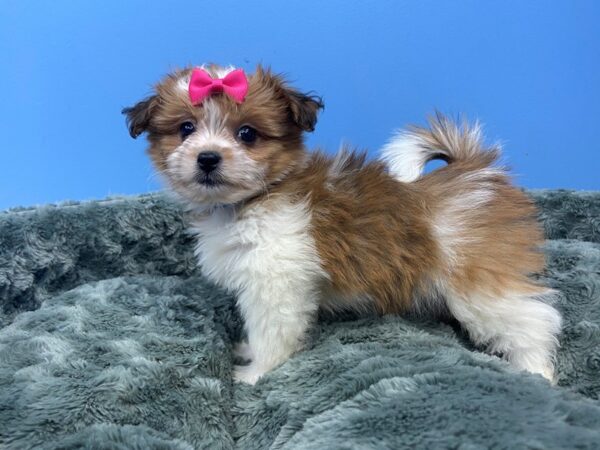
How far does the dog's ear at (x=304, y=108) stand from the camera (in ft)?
6.72

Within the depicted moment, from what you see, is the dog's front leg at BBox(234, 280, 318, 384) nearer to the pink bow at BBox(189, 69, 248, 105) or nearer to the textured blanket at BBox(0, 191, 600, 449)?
the textured blanket at BBox(0, 191, 600, 449)

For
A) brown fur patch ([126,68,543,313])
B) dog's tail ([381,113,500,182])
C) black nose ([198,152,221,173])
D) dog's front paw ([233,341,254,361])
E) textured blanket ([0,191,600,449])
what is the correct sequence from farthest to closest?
dog's tail ([381,113,500,182]) → dog's front paw ([233,341,254,361]) → brown fur patch ([126,68,543,313]) → black nose ([198,152,221,173]) → textured blanket ([0,191,600,449])

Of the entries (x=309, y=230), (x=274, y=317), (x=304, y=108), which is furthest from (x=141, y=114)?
(x=274, y=317)

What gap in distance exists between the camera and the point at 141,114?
6.94ft

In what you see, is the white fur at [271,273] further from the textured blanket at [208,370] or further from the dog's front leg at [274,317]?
the textured blanket at [208,370]

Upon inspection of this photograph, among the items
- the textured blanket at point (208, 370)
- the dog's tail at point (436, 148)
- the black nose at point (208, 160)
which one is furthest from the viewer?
the dog's tail at point (436, 148)

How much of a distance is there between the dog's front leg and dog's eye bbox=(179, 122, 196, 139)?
1.82 ft

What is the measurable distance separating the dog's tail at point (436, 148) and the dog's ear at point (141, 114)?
2.96 ft

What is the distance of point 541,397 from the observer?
1.37 m

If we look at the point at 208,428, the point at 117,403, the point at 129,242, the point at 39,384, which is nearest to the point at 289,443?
the point at 208,428

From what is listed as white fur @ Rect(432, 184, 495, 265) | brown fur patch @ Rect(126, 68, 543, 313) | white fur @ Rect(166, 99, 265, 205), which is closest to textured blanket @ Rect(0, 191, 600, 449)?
brown fur patch @ Rect(126, 68, 543, 313)

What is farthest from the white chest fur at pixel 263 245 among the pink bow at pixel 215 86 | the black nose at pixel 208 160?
the pink bow at pixel 215 86

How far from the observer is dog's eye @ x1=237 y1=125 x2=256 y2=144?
80.0 inches

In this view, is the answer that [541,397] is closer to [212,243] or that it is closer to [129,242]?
[212,243]
